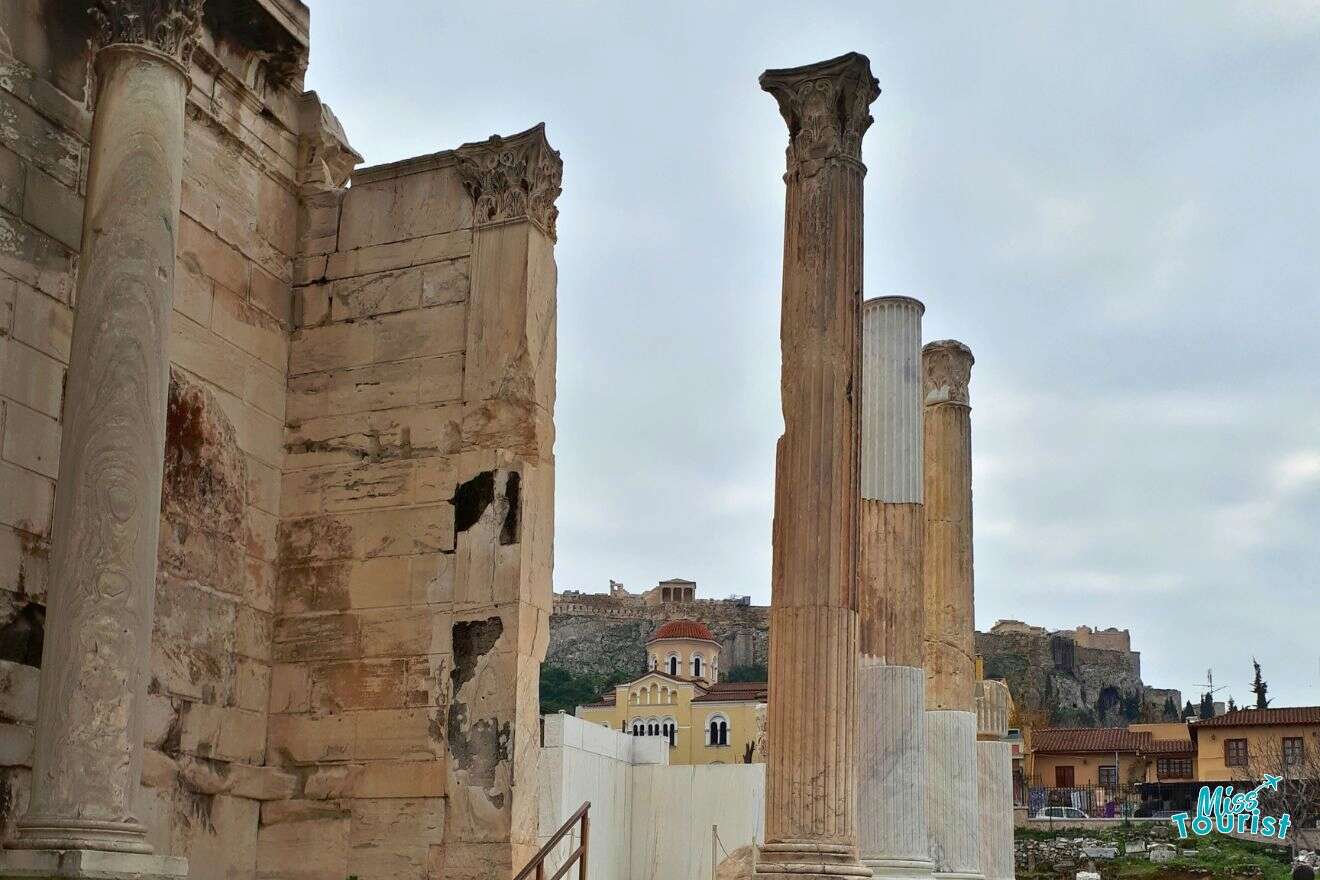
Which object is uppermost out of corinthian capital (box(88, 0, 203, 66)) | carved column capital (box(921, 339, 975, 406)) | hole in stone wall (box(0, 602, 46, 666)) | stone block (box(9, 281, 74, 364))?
carved column capital (box(921, 339, 975, 406))

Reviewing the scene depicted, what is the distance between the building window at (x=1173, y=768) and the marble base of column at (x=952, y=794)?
5160 centimetres

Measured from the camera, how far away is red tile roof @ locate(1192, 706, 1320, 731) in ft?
197

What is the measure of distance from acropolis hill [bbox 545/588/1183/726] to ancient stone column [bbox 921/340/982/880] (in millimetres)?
84426

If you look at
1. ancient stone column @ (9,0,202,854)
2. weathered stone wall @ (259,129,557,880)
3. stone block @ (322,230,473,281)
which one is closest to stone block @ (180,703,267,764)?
weathered stone wall @ (259,129,557,880)

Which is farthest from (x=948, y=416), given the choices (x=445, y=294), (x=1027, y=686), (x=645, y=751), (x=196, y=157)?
(x=1027, y=686)

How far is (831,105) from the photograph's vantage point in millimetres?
13406

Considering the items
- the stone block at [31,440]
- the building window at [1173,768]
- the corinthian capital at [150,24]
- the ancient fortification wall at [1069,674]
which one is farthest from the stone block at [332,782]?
the ancient fortification wall at [1069,674]

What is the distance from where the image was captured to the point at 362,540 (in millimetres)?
10133

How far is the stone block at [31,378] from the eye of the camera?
8.20 meters

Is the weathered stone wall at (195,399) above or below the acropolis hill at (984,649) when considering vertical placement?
below

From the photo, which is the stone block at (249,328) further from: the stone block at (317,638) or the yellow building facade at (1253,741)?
the yellow building facade at (1253,741)

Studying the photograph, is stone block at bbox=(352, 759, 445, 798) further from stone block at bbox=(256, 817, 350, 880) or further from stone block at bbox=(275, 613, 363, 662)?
stone block at bbox=(275, 613, 363, 662)

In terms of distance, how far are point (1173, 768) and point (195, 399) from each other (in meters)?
62.7

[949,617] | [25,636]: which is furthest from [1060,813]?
[25,636]
